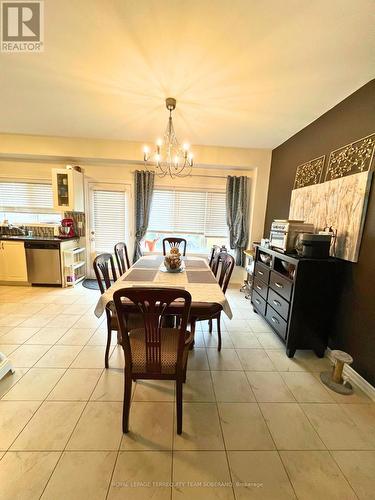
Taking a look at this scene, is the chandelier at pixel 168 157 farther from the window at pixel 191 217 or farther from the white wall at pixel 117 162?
the window at pixel 191 217

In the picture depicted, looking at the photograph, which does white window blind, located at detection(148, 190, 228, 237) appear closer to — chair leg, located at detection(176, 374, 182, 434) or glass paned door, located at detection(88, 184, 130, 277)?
glass paned door, located at detection(88, 184, 130, 277)

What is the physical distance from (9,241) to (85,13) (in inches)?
137

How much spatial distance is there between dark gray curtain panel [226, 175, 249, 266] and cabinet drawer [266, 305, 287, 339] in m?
1.71

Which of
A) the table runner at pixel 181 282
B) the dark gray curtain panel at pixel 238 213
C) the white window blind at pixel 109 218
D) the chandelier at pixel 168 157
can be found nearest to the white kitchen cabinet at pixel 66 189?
the white window blind at pixel 109 218

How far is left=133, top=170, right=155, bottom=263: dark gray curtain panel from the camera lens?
12.5 feet

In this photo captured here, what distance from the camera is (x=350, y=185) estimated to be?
192 cm

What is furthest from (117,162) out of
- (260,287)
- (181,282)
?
(260,287)

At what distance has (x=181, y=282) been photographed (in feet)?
6.18

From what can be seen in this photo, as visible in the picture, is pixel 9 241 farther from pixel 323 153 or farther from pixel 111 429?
pixel 323 153

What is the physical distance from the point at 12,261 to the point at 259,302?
4.14 metres

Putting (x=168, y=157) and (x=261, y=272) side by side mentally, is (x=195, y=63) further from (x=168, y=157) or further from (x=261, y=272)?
(x=261, y=272)

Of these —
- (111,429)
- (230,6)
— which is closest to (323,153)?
(230,6)

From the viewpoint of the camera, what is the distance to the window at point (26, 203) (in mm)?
3875

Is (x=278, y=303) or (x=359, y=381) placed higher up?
(x=278, y=303)
